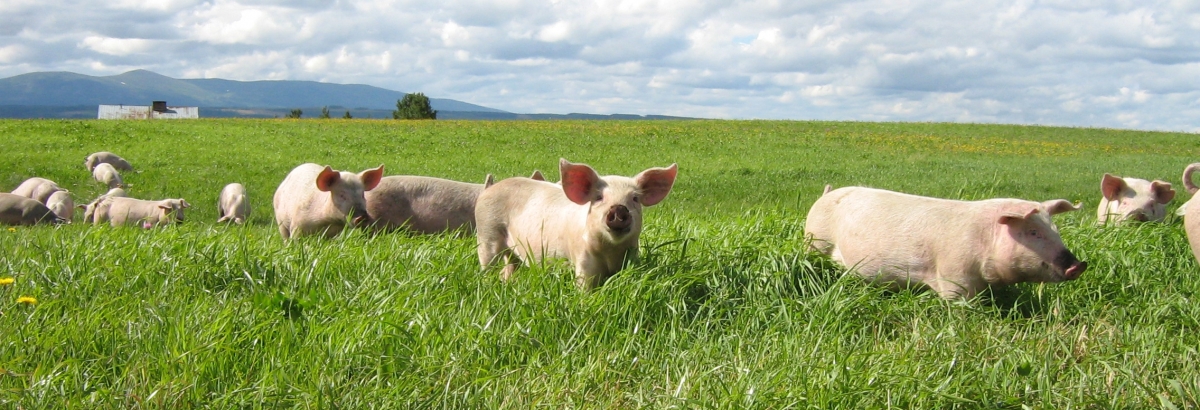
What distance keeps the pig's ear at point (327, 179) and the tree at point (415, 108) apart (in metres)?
86.7

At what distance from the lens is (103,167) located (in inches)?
749

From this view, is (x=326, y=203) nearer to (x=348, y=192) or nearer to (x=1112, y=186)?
(x=348, y=192)

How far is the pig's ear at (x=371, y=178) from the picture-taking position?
7.95 m

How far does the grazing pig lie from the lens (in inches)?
193

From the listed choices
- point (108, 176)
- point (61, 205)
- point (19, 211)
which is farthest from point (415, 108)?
point (19, 211)

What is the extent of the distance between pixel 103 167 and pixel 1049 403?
64.0 ft

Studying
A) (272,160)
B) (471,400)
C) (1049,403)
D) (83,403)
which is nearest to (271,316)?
(83,403)

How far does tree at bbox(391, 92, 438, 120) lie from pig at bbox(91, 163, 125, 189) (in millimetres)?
74518

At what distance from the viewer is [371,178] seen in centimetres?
803

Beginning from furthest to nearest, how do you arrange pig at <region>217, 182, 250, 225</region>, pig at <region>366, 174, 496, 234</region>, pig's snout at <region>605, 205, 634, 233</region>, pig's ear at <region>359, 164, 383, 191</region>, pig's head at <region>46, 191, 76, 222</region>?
pig at <region>217, 182, 250, 225</region> < pig's head at <region>46, 191, 76, 222</region> < pig at <region>366, 174, 496, 234</region> < pig's ear at <region>359, 164, 383, 191</region> < pig's snout at <region>605, 205, 634, 233</region>

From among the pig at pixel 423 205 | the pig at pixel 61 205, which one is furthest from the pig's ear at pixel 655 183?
the pig at pixel 61 205

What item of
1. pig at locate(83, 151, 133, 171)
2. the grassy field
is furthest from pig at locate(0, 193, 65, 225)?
pig at locate(83, 151, 133, 171)

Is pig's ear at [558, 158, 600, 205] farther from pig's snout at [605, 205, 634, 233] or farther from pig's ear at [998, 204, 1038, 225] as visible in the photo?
pig's ear at [998, 204, 1038, 225]

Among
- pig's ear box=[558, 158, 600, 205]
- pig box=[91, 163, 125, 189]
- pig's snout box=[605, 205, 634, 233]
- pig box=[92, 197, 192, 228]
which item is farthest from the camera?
pig box=[91, 163, 125, 189]
